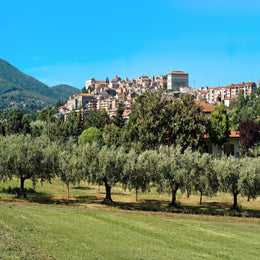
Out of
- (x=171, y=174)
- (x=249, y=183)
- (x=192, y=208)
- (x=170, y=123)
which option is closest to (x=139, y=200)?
(x=171, y=174)

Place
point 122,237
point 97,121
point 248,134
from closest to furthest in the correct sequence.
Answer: point 122,237, point 248,134, point 97,121

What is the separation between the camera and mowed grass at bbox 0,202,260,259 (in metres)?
20.1

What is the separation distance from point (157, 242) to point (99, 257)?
690 centimetres

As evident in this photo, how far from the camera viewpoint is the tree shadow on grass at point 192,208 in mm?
44062

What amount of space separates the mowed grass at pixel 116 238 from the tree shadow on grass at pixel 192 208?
8.38m

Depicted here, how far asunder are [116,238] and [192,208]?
23382mm

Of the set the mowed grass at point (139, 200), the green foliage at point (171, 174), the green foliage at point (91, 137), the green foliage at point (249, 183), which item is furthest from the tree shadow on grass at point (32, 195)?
the green foliage at point (91, 137)

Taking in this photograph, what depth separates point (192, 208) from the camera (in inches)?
1829

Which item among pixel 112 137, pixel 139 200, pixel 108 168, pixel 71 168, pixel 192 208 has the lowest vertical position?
pixel 192 208

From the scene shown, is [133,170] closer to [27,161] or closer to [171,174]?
[171,174]

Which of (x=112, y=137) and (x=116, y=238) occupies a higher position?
(x=112, y=137)

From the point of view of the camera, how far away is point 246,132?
76.4m

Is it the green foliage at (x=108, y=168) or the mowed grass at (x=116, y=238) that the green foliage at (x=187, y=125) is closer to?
the green foliage at (x=108, y=168)

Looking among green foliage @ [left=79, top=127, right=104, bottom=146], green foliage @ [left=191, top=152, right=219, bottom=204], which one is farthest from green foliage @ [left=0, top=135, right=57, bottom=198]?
green foliage @ [left=79, top=127, right=104, bottom=146]
